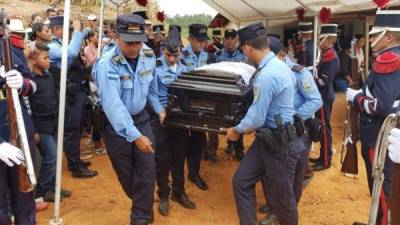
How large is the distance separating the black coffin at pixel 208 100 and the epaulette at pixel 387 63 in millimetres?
1093

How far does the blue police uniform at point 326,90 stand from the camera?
206 inches

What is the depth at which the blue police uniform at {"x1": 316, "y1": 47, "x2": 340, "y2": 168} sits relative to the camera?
523 cm

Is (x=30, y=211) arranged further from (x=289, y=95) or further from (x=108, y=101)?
(x=289, y=95)

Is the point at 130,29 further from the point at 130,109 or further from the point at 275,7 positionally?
the point at 275,7

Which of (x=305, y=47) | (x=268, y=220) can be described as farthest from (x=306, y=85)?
(x=305, y=47)

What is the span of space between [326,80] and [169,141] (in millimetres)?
2380

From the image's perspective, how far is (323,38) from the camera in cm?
535

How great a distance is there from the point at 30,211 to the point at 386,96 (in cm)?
288

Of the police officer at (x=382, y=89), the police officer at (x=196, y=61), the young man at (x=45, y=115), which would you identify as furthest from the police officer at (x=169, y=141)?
the police officer at (x=382, y=89)

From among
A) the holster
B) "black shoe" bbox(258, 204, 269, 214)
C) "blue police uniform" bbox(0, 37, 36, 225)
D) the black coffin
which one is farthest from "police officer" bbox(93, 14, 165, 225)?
the holster

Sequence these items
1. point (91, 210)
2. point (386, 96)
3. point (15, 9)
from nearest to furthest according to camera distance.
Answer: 1. point (386, 96)
2. point (91, 210)
3. point (15, 9)

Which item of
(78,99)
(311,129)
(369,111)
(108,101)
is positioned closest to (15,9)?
(78,99)

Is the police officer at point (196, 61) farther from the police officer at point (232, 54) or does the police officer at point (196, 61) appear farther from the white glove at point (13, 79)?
the white glove at point (13, 79)

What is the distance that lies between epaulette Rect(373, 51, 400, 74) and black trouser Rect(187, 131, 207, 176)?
203 cm
